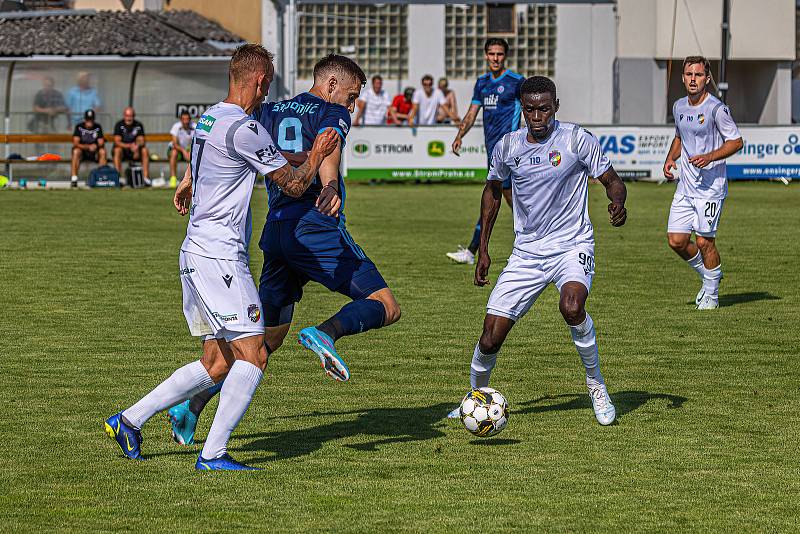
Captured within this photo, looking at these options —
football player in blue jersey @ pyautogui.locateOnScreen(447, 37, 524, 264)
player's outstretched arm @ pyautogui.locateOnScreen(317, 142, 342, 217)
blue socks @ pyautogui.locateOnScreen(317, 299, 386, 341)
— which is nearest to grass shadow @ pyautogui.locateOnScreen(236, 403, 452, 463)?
blue socks @ pyautogui.locateOnScreen(317, 299, 386, 341)

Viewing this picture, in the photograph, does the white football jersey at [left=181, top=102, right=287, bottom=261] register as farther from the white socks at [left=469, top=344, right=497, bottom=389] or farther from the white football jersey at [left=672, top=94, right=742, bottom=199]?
the white football jersey at [left=672, top=94, right=742, bottom=199]

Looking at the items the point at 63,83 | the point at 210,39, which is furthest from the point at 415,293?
the point at 210,39

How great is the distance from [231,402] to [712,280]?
24.3 ft

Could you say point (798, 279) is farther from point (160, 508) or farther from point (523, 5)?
point (523, 5)

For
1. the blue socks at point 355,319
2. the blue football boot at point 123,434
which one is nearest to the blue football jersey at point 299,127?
the blue socks at point 355,319

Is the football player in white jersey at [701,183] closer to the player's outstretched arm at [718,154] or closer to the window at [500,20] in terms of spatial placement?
the player's outstretched arm at [718,154]

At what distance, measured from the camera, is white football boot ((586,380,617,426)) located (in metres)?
7.96

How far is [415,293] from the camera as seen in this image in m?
14.0

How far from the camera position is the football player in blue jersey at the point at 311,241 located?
7305 millimetres

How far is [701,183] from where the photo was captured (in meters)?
13.2

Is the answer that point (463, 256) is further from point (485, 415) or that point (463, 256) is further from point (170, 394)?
point (170, 394)

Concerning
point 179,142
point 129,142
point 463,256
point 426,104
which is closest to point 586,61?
point 426,104

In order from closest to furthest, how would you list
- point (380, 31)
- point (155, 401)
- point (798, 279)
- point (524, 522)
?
1. point (524, 522)
2. point (155, 401)
3. point (798, 279)
4. point (380, 31)

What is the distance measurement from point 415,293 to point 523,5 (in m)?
29.3
